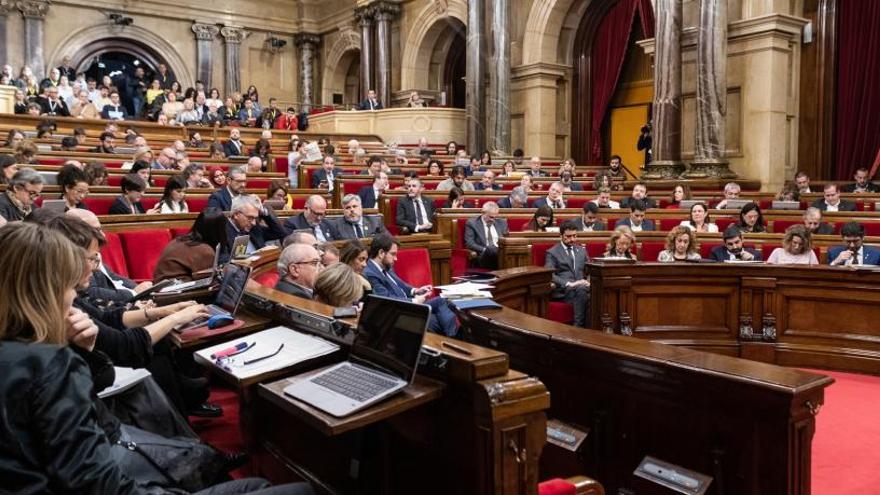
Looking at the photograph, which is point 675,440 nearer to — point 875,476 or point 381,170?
point 875,476

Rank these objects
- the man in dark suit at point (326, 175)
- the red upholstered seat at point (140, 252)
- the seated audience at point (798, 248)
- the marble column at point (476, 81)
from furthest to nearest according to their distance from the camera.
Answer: the marble column at point (476, 81), the man in dark suit at point (326, 175), the seated audience at point (798, 248), the red upholstered seat at point (140, 252)

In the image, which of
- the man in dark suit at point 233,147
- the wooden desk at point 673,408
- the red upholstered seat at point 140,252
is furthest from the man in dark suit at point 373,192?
the wooden desk at point 673,408

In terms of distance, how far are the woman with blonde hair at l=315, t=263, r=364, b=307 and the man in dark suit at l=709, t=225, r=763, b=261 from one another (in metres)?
3.56

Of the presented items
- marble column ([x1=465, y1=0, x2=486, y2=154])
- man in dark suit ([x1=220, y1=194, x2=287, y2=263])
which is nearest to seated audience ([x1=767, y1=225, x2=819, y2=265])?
man in dark suit ([x1=220, y1=194, x2=287, y2=263])

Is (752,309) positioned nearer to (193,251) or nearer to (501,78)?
(193,251)

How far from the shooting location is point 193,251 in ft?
13.2

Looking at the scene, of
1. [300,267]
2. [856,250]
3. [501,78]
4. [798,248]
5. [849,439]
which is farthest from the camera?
[501,78]

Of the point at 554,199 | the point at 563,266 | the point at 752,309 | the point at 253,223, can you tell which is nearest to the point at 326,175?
the point at 554,199

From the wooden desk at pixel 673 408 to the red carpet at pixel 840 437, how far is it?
1101mm

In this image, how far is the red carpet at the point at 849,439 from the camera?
2.98 m

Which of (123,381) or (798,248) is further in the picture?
(798,248)

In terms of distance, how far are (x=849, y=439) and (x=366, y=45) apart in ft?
51.5

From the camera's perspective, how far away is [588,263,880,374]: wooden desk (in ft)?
15.2

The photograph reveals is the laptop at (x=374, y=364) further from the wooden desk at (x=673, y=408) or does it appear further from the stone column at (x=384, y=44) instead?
the stone column at (x=384, y=44)
